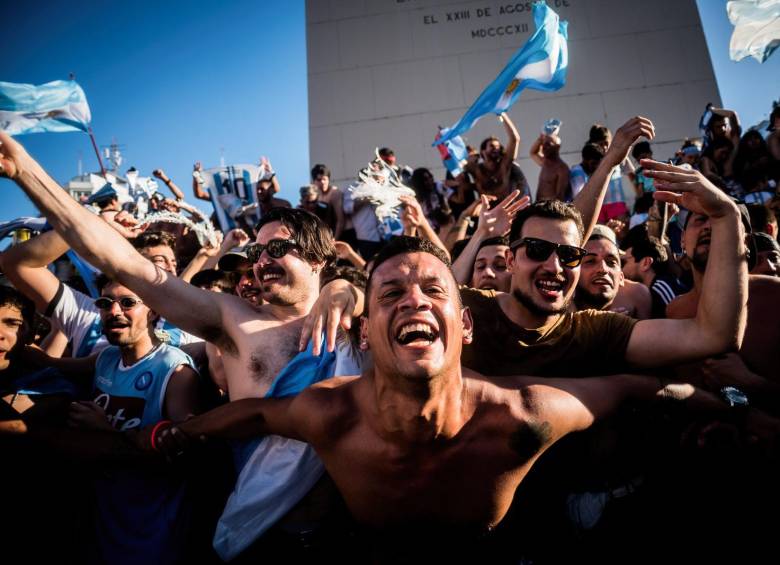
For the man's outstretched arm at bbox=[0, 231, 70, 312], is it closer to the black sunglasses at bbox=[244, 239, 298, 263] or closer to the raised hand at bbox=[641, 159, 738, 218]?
the black sunglasses at bbox=[244, 239, 298, 263]

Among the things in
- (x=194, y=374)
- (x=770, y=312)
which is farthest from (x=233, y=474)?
(x=770, y=312)

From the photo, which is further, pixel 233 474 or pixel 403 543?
pixel 233 474

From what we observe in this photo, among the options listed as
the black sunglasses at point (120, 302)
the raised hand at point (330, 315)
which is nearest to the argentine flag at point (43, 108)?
the black sunglasses at point (120, 302)

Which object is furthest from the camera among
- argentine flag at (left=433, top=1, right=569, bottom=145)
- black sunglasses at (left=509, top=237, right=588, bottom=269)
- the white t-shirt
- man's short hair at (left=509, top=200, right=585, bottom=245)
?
argentine flag at (left=433, top=1, right=569, bottom=145)

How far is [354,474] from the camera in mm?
2102

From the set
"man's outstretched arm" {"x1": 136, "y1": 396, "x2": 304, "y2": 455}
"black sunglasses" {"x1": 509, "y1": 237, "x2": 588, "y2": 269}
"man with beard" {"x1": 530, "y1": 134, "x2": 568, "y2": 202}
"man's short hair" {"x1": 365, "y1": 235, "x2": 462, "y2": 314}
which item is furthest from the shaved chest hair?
"man with beard" {"x1": 530, "y1": 134, "x2": 568, "y2": 202}

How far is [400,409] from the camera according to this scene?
199cm

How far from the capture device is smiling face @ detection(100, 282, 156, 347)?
2.74 meters

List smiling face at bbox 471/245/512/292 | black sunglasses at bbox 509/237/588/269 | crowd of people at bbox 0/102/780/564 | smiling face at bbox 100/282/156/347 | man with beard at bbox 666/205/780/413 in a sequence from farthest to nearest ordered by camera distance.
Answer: smiling face at bbox 471/245/512/292, smiling face at bbox 100/282/156/347, black sunglasses at bbox 509/237/588/269, man with beard at bbox 666/205/780/413, crowd of people at bbox 0/102/780/564

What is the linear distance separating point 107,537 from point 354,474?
1440mm

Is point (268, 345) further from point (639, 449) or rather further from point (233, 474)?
point (639, 449)

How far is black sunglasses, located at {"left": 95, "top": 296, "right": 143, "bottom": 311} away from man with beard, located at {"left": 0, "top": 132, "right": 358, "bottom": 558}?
0.69m

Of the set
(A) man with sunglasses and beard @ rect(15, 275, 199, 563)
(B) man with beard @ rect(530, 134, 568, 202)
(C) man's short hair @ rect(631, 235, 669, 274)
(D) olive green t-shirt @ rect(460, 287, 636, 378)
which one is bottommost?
(A) man with sunglasses and beard @ rect(15, 275, 199, 563)

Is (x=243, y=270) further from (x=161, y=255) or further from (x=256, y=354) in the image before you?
(x=256, y=354)
